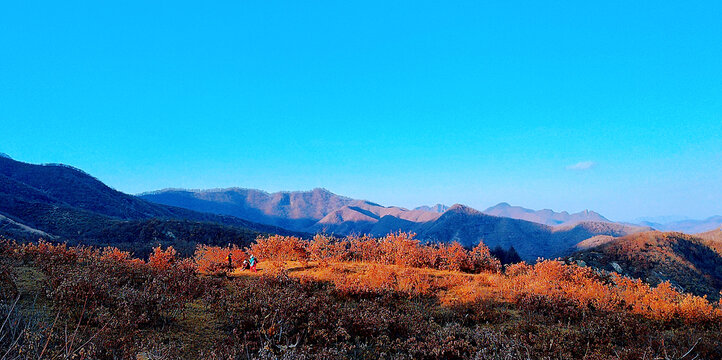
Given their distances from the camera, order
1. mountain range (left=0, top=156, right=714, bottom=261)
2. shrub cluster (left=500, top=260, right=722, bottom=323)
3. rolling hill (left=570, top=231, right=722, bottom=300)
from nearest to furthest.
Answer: shrub cluster (left=500, top=260, right=722, bottom=323) → rolling hill (left=570, top=231, right=722, bottom=300) → mountain range (left=0, top=156, right=714, bottom=261)

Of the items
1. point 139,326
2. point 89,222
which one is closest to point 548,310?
point 139,326

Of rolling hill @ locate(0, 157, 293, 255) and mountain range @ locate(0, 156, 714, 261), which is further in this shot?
mountain range @ locate(0, 156, 714, 261)

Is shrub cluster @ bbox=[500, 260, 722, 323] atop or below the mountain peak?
below

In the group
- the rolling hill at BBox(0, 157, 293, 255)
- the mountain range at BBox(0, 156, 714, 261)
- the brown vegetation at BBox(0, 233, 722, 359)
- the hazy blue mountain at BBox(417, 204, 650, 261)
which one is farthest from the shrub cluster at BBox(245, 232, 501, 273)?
the hazy blue mountain at BBox(417, 204, 650, 261)

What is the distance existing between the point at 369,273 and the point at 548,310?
16.9 ft

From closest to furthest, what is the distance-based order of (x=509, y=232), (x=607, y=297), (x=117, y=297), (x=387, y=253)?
(x=117, y=297) < (x=607, y=297) < (x=387, y=253) < (x=509, y=232)

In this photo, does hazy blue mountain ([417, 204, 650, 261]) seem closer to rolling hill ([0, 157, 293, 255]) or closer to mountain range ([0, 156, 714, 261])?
mountain range ([0, 156, 714, 261])

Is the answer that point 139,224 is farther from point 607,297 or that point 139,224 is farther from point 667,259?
point 667,259

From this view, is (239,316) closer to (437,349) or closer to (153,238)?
(437,349)

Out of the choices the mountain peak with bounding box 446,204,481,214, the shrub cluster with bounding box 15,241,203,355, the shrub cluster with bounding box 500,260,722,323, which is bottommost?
the shrub cluster with bounding box 500,260,722,323

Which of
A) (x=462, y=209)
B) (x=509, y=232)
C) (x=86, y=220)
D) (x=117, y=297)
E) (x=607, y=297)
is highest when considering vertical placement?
(x=462, y=209)

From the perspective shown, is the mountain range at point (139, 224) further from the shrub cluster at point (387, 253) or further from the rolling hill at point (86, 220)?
the shrub cluster at point (387, 253)

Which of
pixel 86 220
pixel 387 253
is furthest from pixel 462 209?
pixel 387 253

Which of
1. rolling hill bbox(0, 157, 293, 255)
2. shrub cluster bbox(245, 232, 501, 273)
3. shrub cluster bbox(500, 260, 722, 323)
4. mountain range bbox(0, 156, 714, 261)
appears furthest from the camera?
mountain range bbox(0, 156, 714, 261)
